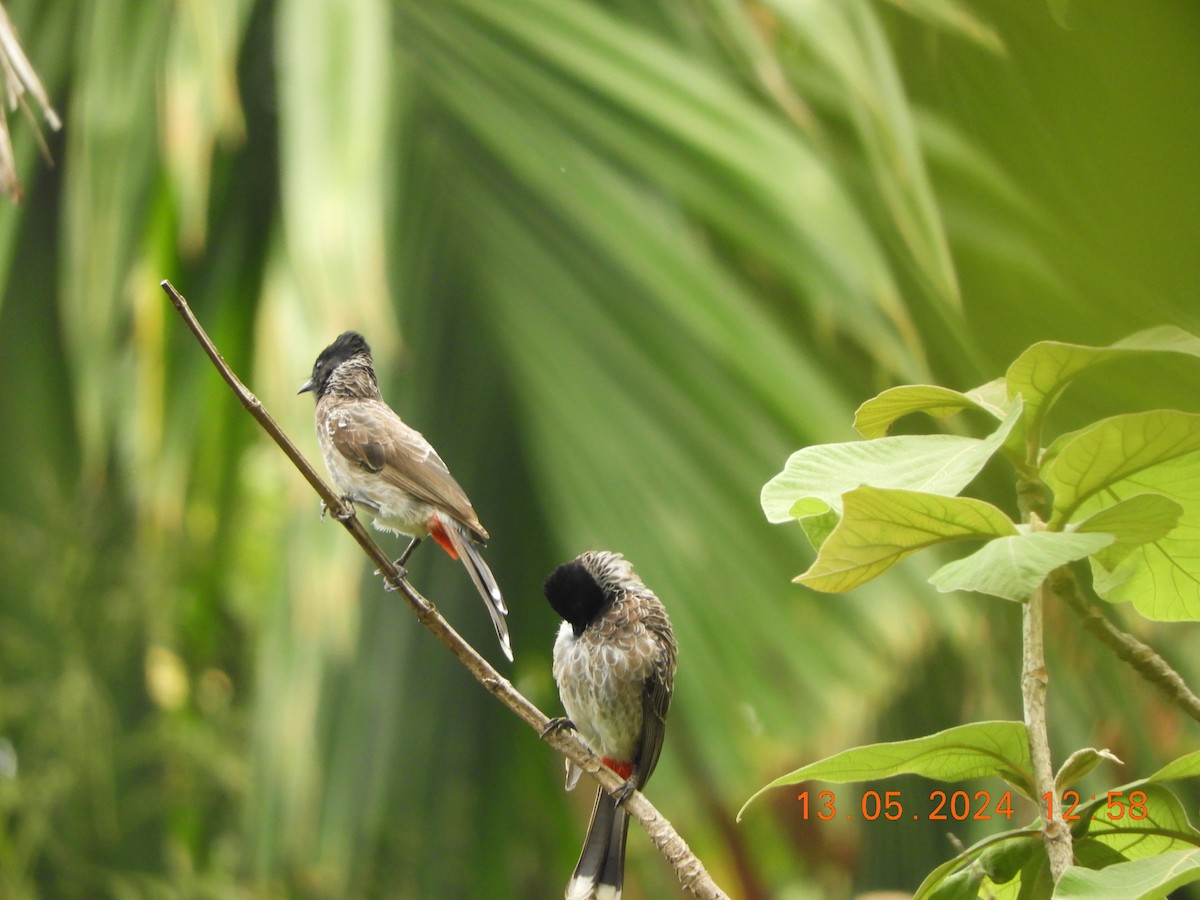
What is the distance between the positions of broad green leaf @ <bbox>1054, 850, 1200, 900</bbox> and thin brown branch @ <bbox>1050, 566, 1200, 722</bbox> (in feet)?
0.34

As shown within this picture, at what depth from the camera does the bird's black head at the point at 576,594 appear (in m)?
1.27

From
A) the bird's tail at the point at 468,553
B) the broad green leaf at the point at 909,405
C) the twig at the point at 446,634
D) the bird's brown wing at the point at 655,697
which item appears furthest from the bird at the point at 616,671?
the broad green leaf at the point at 909,405

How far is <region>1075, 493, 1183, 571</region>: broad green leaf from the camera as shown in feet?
1.94

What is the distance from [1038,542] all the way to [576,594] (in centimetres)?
81

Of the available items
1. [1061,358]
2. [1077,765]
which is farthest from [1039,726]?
[1061,358]

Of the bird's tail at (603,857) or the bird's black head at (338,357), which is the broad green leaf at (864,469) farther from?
the bird's tail at (603,857)

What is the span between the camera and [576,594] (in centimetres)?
134

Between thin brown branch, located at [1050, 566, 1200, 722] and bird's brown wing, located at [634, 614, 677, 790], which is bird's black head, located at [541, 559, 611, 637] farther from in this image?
Answer: thin brown branch, located at [1050, 566, 1200, 722]

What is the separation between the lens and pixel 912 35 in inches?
111

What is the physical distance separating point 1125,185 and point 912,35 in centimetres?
241

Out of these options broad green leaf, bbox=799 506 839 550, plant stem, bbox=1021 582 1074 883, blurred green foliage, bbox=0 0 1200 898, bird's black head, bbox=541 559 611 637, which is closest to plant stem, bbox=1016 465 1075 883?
plant stem, bbox=1021 582 1074 883

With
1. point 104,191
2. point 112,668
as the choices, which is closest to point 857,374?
point 104,191

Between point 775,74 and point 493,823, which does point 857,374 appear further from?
point 493,823

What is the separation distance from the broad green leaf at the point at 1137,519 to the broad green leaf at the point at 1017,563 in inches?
0.8
